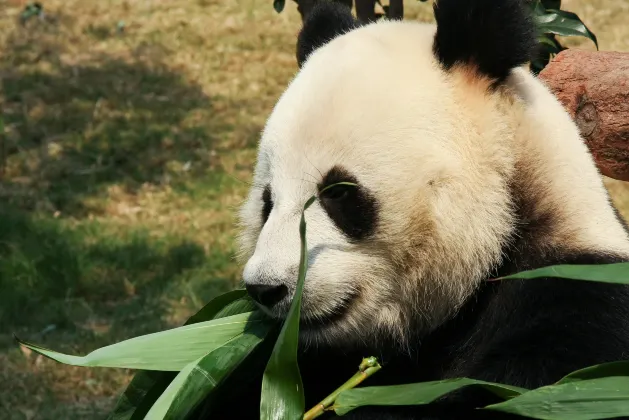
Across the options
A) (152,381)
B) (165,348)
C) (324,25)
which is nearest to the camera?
(165,348)

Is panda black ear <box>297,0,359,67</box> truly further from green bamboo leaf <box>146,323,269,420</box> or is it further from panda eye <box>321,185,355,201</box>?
green bamboo leaf <box>146,323,269,420</box>

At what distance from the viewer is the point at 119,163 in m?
7.95

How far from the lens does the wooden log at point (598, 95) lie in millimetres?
3678

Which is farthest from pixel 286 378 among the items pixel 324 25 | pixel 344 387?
pixel 324 25

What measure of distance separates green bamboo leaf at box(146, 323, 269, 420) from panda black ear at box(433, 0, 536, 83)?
900mm

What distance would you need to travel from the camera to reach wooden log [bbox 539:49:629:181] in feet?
12.1

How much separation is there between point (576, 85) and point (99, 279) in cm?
373

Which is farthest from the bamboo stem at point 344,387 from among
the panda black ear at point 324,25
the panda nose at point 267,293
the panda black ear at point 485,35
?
the panda black ear at point 324,25

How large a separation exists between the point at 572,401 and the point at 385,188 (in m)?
0.79

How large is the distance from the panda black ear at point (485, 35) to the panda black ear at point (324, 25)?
48 cm

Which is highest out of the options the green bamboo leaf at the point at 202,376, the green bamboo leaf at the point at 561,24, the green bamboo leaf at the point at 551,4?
the green bamboo leaf at the point at 561,24

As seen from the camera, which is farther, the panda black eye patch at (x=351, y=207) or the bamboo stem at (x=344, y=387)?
the panda black eye patch at (x=351, y=207)

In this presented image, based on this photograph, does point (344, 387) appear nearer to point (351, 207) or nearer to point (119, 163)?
point (351, 207)

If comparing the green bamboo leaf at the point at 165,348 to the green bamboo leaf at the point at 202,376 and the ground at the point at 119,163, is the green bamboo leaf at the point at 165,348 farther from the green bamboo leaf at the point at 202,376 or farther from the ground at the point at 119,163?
the ground at the point at 119,163
